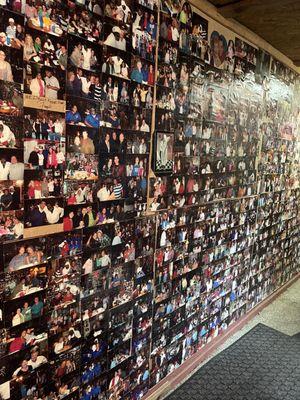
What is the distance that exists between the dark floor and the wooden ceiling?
93.3 inches

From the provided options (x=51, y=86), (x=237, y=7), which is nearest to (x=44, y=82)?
(x=51, y=86)

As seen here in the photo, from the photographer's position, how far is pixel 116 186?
5.14ft

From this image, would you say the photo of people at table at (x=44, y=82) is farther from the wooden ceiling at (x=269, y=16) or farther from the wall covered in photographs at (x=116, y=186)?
the wooden ceiling at (x=269, y=16)

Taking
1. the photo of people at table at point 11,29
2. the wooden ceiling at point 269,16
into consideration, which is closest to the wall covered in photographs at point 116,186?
the photo of people at table at point 11,29

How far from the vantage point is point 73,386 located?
61.1 inches

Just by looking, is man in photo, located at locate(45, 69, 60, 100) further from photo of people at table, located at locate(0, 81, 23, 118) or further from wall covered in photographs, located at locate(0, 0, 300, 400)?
photo of people at table, located at locate(0, 81, 23, 118)

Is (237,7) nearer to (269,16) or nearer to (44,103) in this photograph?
(269,16)

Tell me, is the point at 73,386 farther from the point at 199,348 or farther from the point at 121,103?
the point at 121,103

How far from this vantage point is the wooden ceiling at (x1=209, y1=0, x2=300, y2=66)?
6.36 ft

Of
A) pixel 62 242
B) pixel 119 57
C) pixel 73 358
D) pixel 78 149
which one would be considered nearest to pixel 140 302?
pixel 73 358

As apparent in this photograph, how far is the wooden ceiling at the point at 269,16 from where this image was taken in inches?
76.4

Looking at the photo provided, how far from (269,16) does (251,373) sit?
7.88 ft

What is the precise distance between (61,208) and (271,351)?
7.04 ft

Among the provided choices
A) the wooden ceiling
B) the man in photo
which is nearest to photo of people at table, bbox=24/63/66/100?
the man in photo
